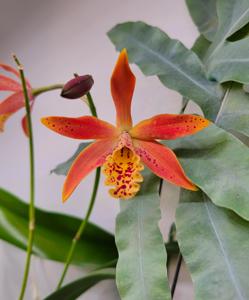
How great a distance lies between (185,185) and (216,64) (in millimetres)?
243

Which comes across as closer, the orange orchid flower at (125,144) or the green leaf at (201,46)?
the orange orchid flower at (125,144)

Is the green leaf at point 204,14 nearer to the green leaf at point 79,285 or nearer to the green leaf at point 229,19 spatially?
the green leaf at point 229,19

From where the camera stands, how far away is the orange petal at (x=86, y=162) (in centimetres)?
63

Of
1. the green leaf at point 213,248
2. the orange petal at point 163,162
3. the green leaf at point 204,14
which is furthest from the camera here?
the green leaf at point 204,14

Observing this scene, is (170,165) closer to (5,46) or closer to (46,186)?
(46,186)

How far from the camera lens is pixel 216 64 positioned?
674 mm

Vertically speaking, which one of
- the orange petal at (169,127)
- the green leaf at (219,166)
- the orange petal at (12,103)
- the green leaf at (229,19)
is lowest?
the green leaf at (219,166)

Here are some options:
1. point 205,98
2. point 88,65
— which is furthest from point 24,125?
point 205,98

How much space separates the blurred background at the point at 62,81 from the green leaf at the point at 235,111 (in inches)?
11.7

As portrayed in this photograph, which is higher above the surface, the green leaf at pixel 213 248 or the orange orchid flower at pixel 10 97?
the orange orchid flower at pixel 10 97

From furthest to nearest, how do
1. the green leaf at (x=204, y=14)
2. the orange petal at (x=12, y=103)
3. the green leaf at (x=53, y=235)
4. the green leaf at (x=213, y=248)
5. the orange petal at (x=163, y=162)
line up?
the green leaf at (x=53, y=235) < the green leaf at (x=204, y=14) < the orange petal at (x=12, y=103) < the orange petal at (x=163, y=162) < the green leaf at (x=213, y=248)

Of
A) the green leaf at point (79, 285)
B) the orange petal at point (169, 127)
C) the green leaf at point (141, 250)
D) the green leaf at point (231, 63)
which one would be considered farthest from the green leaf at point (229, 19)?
the green leaf at point (79, 285)

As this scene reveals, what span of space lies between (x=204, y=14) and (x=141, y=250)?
0.57m

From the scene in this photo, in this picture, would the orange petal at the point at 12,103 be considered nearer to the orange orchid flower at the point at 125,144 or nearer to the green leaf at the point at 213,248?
the orange orchid flower at the point at 125,144
